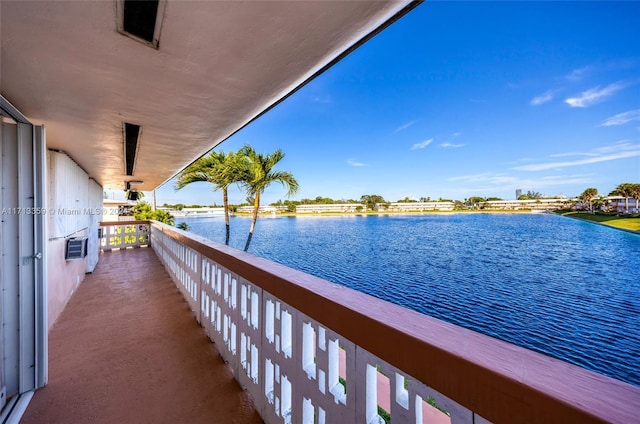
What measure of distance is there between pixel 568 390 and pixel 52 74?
8.35 feet

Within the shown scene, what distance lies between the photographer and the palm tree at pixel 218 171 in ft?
25.9

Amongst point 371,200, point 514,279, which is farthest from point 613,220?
point 371,200

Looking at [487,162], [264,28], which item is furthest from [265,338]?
[487,162]

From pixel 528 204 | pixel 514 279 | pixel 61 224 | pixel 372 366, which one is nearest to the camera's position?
pixel 372 366

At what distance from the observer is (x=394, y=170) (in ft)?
125

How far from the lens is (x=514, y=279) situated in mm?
9547

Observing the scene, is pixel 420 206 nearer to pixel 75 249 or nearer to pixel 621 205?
pixel 621 205

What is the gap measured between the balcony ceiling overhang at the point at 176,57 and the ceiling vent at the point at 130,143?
0.56ft

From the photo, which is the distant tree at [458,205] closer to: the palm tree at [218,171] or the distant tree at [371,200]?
the distant tree at [371,200]

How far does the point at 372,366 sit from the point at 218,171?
7.98 meters

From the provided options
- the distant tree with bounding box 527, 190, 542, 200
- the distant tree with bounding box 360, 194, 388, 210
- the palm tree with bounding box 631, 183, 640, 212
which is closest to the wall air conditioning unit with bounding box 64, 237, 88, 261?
the palm tree with bounding box 631, 183, 640, 212

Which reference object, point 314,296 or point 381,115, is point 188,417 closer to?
point 314,296

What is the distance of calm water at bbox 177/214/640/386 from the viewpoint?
586 cm

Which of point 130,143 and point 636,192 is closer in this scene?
point 130,143
